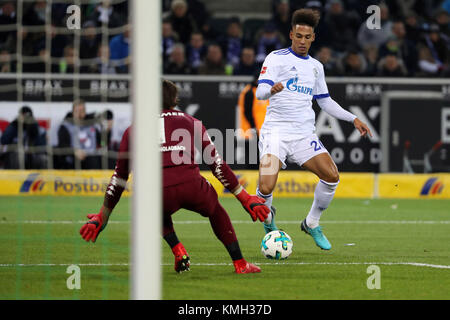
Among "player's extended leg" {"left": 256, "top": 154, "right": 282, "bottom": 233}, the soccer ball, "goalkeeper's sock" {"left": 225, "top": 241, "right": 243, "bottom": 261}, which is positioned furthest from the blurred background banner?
"goalkeeper's sock" {"left": 225, "top": 241, "right": 243, "bottom": 261}

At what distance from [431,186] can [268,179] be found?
365 inches

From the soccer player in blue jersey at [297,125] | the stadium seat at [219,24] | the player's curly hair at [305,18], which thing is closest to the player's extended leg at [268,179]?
the soccer player in blue jersey at [297,125]

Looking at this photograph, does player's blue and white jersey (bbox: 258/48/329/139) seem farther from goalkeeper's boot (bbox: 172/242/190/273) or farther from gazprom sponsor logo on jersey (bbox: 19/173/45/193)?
gazprom sponsor logo on jersey (bbox: 19/173/45/193)

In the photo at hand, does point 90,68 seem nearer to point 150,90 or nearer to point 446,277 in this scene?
point 446,277

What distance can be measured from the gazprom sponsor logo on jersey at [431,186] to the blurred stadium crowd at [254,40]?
2294 mm

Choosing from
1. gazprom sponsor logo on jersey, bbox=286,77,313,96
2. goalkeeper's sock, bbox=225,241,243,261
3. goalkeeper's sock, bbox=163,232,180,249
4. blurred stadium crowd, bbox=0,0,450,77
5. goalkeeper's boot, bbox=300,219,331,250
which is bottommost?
goalkeeper's boot, bbox=300,219,331,250

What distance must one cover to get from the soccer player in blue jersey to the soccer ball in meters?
0.69

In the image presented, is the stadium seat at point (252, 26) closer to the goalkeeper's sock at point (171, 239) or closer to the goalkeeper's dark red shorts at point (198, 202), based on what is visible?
the goalkeeper's sock at point (171, 239)

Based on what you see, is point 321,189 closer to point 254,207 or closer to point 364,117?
point 254,207

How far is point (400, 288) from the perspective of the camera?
23.6 feet

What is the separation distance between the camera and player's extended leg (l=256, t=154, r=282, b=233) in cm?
974

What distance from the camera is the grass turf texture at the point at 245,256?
7000 millimetres

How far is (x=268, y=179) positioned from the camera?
9.73 metres
